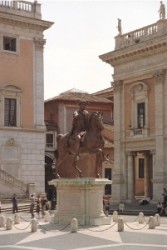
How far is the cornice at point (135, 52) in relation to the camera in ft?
145

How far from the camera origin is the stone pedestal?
79.4ft

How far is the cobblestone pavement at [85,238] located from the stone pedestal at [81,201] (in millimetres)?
586

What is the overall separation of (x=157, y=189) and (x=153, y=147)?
3.37m

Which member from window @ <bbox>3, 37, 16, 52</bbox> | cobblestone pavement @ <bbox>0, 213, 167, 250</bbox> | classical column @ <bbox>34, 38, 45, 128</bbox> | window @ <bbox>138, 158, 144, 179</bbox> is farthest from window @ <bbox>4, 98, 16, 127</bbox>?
cobblestone pavement @ <bbox>0, 213, 167, 250</bbox>

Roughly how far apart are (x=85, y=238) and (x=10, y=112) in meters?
23.3

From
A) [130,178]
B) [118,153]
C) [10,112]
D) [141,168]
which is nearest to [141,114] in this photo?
[118,153]

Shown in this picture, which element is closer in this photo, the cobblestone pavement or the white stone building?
the cobblestone pavement

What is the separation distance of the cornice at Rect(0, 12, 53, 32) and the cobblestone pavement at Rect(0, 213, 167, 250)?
21.2 metres

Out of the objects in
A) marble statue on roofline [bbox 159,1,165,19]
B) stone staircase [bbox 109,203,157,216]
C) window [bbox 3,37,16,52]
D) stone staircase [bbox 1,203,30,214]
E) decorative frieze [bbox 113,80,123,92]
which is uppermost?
marble statue on roofline [bbox 159,1,165,19]

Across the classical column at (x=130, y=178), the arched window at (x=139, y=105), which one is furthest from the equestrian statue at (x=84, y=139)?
the classical column at (x=130, y=178)

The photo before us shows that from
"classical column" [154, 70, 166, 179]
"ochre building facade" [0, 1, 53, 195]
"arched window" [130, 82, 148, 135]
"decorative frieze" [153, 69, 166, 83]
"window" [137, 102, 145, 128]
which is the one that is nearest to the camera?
"ochre building facade" [0, 1, 53, 195]

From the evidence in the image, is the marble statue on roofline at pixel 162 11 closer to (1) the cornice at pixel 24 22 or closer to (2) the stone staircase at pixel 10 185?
(1) the cornice at pixel 24 22

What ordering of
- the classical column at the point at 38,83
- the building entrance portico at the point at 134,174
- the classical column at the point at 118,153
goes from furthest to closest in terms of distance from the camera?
the classical column at the point at 118,153
the building entrance portico at the point at 134,174
the classical column at the point at 38,83

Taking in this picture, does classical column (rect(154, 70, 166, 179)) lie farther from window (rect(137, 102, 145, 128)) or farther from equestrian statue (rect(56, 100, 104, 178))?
equestrian statue (rect(56, 100, 104, 178))
